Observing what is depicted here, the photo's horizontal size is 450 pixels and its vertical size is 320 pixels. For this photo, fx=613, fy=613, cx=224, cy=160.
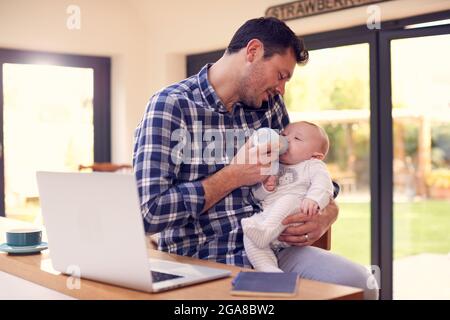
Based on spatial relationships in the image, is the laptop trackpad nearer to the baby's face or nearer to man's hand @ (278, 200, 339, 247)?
man's hand @ (278, 200, 339, 247)

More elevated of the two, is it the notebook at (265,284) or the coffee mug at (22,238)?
the coffee mug at (22,238)

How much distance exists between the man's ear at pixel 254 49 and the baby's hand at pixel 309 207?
1.58ft

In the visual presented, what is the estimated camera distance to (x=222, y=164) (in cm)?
188

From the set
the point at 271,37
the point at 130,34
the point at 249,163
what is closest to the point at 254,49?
the point at 271,37

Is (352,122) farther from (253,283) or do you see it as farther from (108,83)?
(253,283)

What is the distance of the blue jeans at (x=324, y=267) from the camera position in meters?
1.71

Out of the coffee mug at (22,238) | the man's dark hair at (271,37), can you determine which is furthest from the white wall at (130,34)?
the coffee mug at (22,238)

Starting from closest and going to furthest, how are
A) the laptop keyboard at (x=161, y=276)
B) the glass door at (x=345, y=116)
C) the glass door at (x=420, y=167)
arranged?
the laptop keyboard at (x=161, y=276) → the glass door at (x=420, y=167) → the glass door at (x=345, y=116)

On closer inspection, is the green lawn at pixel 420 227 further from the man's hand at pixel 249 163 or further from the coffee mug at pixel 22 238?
the coffee mug at pixel 22 238

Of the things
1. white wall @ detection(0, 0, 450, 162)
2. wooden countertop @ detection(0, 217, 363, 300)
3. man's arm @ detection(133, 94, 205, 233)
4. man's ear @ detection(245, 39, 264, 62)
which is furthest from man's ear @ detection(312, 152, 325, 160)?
white wall @ detection(0, 0, 450, 162)

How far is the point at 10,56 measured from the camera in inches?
171

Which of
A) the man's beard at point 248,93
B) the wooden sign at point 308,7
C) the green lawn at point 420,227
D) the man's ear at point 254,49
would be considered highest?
the wooden sign at point 308,7

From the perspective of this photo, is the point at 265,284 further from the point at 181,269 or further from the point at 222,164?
the point at 222,164

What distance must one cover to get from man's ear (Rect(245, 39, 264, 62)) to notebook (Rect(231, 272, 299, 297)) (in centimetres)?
83
